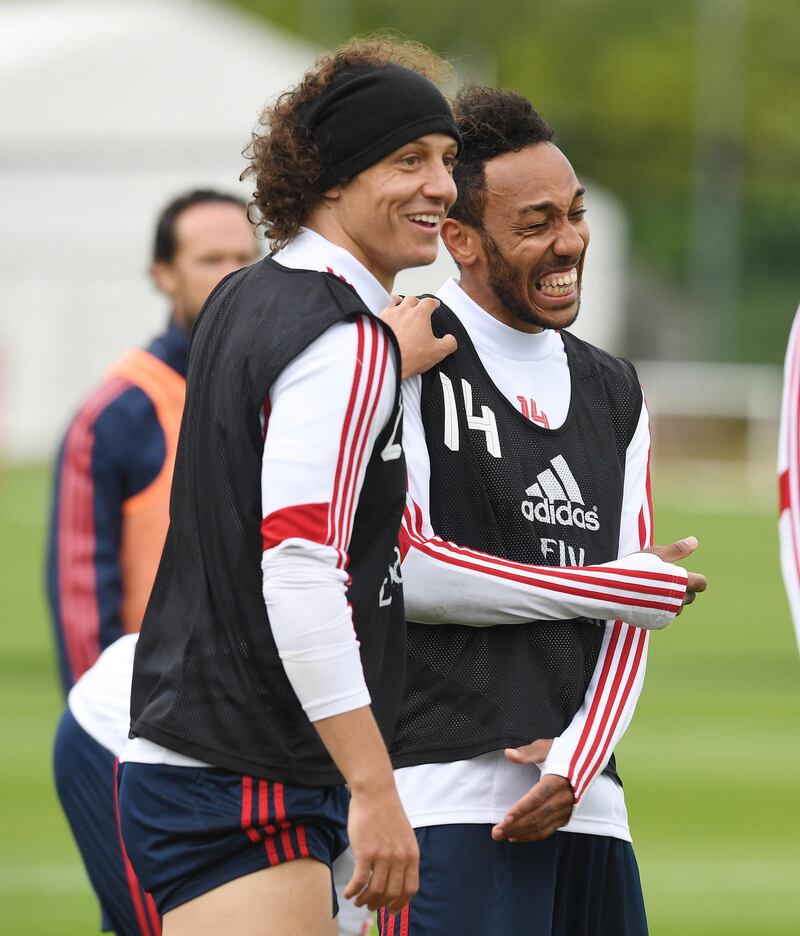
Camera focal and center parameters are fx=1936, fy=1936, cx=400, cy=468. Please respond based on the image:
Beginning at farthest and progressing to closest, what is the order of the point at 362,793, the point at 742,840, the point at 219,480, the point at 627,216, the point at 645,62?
the point at 645,62, the point at 627,216, the point at 742,840, the point at 219,480, the point at 362,793

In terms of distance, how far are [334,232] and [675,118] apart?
4857 cm

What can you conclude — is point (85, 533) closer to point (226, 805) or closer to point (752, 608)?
point (226, 805)

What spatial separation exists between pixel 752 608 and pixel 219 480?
48.4 ft

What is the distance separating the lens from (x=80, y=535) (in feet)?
17.8

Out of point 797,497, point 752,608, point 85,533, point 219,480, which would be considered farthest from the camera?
point 752,608

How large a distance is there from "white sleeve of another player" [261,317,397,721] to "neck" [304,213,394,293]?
280 mm

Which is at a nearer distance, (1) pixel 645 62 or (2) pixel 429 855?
(2) pixel 429 855

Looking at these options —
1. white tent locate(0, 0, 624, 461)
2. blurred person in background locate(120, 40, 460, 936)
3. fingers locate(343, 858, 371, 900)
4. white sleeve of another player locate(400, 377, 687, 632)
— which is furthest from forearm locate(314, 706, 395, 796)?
white tent locate(0, 0, 624, 461)

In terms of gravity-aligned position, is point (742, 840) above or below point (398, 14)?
below

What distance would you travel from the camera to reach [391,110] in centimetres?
325

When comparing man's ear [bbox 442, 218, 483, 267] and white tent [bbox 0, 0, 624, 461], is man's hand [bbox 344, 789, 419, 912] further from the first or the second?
white tent [bbox 0, 0, 624, 461]

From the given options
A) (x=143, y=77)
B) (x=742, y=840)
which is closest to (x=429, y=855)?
(x=742, y=840)

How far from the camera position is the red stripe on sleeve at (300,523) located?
299cm

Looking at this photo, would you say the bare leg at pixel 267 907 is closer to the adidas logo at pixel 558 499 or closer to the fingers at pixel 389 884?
the fingers at pixel 389 884
